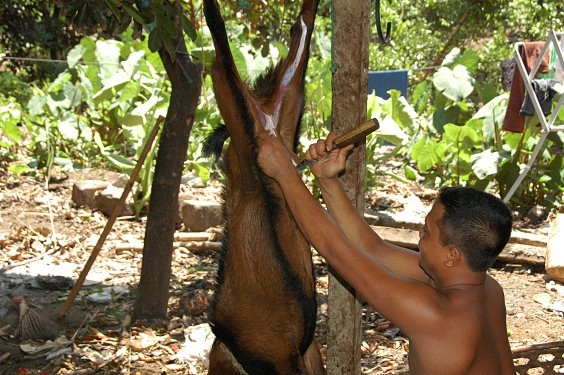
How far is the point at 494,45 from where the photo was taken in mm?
13766

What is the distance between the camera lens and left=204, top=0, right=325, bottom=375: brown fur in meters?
2.57

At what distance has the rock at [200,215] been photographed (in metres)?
7.75

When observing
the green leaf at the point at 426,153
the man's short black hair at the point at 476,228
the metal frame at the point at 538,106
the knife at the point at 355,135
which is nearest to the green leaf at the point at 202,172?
the green leaf at the point at 426,153

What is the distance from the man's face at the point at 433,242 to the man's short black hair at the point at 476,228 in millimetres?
23

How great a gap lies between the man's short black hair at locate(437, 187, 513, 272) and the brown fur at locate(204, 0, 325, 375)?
1.81 feet

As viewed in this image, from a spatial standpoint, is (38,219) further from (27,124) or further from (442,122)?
(442,122)

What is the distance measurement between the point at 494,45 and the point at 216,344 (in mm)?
12051

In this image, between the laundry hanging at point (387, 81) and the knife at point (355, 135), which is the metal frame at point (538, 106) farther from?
the knife at point (355, 135)

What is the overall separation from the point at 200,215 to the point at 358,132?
214 inches

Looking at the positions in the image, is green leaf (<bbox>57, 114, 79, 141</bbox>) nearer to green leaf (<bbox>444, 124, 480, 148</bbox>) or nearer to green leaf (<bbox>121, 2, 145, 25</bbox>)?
green leaf (<bbox>444, 124, 480, 148</bbox>)

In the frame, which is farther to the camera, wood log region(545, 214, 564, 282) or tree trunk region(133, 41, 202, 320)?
wood log region(545, 214, 564, 282)

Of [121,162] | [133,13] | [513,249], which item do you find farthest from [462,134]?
[133,13]

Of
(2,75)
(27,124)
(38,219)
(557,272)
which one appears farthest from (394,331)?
(2,75)

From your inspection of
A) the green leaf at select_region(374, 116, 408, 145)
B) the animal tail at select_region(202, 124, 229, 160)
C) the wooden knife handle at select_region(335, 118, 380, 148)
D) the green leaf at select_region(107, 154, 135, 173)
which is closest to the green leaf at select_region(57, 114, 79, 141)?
the green leaf at select_region(107, 154, 135, 173)
